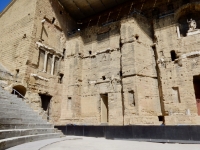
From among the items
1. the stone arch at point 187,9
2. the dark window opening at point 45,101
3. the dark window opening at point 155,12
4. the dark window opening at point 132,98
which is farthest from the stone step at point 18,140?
the dark window opening at point 155,12

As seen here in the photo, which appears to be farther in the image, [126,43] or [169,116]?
[126,43]

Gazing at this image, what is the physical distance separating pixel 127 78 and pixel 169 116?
15.7ft

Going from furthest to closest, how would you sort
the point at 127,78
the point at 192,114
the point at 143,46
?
the point at 143,46 → the point at 127,78 → the point at 192,114

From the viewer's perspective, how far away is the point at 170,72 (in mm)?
14711

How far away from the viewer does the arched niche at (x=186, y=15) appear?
16.3 meters

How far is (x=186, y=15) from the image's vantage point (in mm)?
17266

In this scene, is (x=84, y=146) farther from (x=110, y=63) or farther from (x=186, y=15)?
(x=186, y=15)

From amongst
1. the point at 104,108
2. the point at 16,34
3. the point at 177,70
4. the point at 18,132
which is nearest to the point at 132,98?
the point at 104,108

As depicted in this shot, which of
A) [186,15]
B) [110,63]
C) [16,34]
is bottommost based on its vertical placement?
[110,63]

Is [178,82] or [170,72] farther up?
[170,72]

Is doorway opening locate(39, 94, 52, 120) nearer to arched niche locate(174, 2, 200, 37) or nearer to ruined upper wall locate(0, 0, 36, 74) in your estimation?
ruined upper wall locate(0, 0, 36, 74)

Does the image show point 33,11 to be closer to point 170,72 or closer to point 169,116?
point 170,72

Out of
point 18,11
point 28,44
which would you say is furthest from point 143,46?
point 18,11

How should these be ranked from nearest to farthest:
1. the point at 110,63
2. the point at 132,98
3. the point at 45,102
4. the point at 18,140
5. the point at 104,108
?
the point at 18,140 < the point at 132,98 < the point at 45,102 < the point at 104,108 < the point at 110,63
